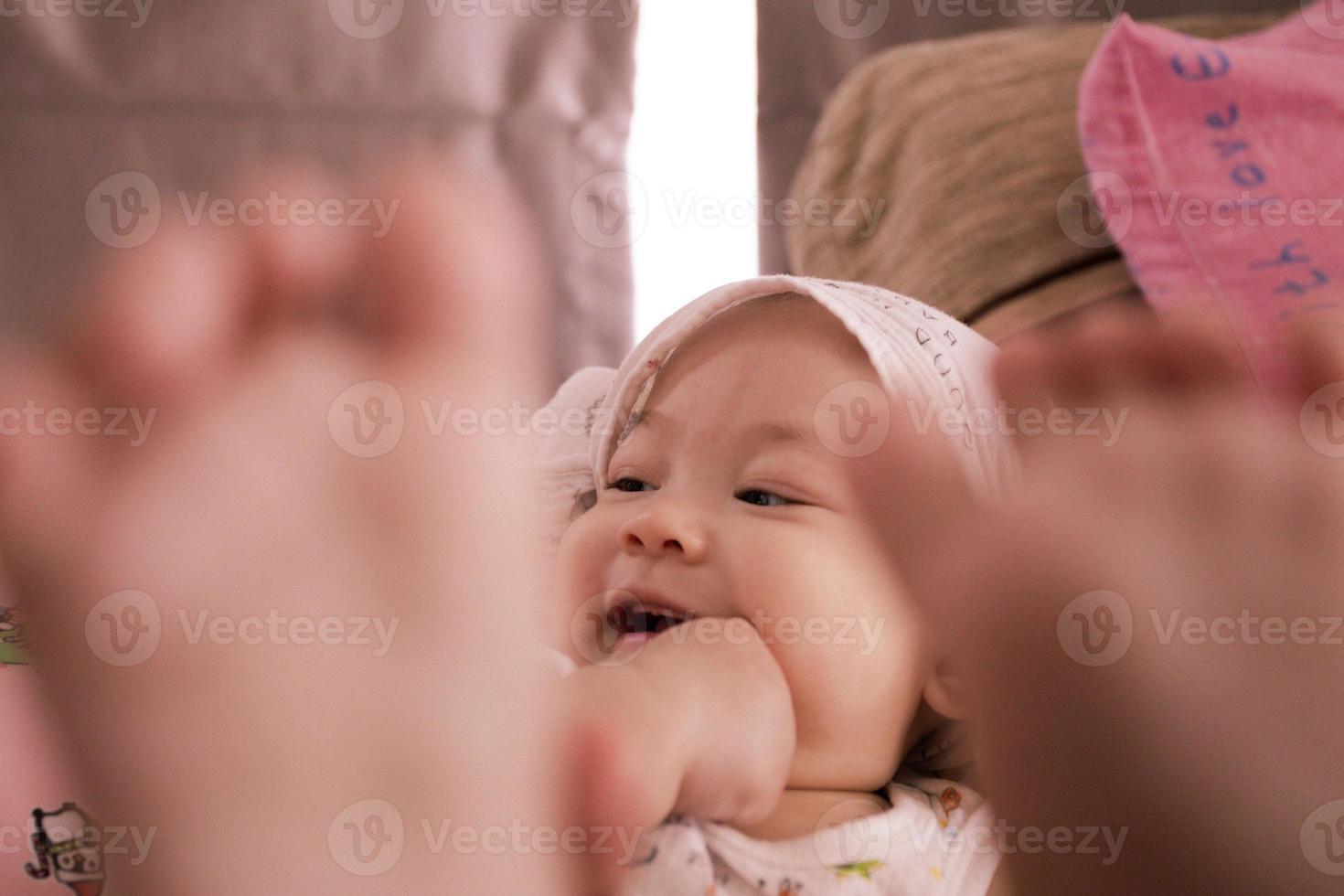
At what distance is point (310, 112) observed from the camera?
1.46 m

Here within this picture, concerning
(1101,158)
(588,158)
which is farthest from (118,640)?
(588,158)

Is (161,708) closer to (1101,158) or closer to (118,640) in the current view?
(118,640)

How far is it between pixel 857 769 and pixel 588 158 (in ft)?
3.53

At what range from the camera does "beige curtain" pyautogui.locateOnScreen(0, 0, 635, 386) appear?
1378 mm

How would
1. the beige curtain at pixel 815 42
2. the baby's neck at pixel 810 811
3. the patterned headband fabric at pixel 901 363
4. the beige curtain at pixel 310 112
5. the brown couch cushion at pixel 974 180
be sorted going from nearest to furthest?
the baby's neck at pixel 810 811 < the patterned headband fabric at pixel 901 363 < the brown couch cushion at pixel 974 180 < the beige curtain at pixel 310 112 < the beige curtain at pixel 815 42

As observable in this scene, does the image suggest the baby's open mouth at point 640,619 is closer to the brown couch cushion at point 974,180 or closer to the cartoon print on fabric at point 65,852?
the cartoon print on fabric at point 65,852

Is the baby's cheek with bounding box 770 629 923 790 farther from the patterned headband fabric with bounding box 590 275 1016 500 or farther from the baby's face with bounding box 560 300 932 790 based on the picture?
the patterned headband fabric with bounding box 590 275 1016 500

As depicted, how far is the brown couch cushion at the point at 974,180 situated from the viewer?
3.21ft

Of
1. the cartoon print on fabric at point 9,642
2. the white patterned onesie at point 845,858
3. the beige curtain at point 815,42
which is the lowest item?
the white patterned onesie at point 845,858

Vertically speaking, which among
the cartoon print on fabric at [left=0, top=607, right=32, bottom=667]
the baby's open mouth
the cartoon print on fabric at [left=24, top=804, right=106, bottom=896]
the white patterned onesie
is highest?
the cartoon print on fabric at [left=0, top=607, right=32, bottom=667]

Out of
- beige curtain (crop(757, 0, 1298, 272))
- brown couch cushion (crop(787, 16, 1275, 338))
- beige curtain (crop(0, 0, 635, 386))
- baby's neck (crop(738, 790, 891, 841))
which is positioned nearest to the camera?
baby's neck (crop(738, 790, 891, 841))

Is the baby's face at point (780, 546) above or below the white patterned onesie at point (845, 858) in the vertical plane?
above

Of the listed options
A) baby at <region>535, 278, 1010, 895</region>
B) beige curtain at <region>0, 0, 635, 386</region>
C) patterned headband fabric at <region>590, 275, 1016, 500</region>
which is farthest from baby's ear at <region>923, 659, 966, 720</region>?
beige curtain at <region>0, 0, 635, 386</region>

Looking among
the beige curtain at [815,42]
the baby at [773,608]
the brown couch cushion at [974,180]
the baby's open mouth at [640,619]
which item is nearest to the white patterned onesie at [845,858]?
the baby at [773,608]
